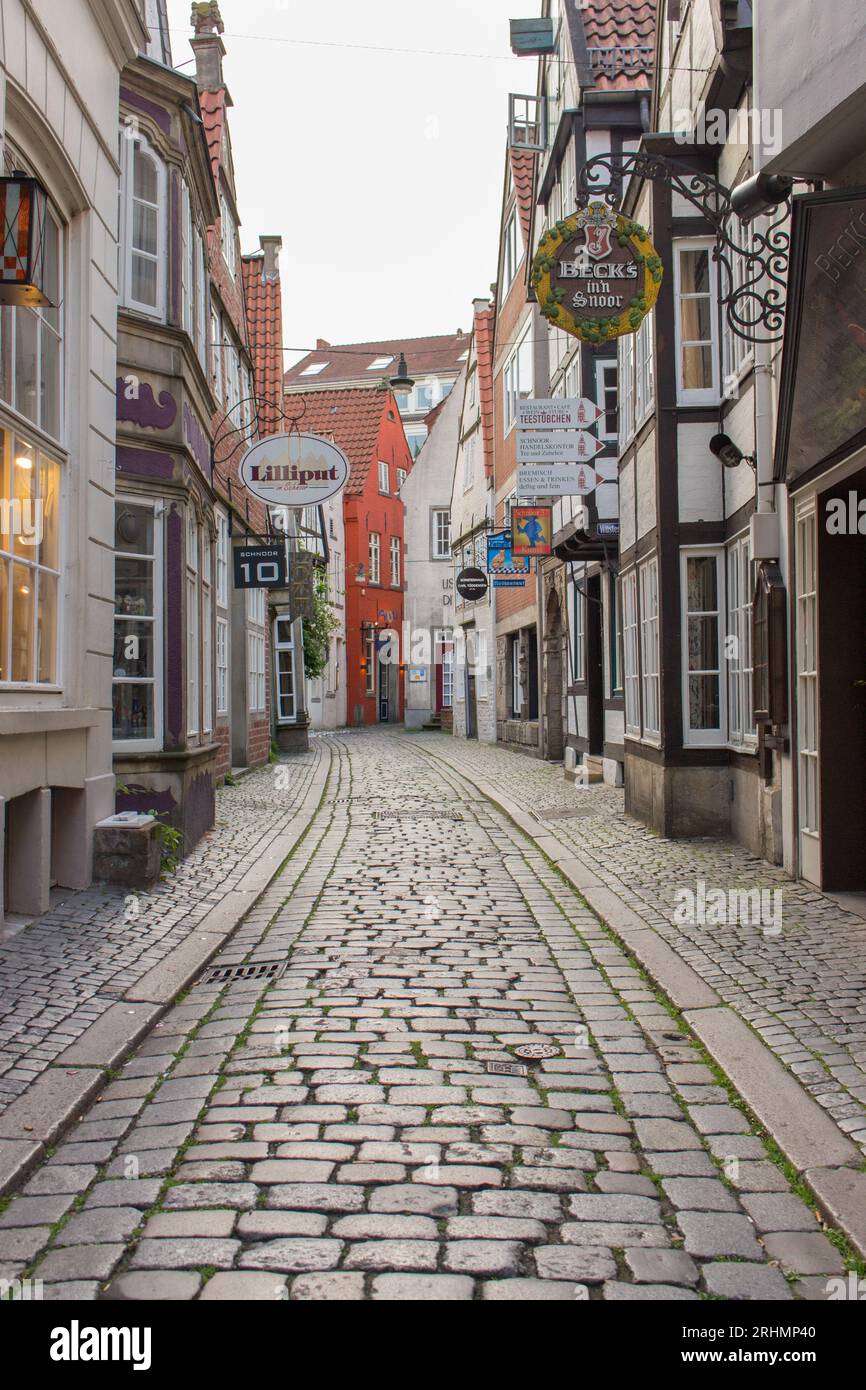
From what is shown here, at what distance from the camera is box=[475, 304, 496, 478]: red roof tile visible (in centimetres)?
3125

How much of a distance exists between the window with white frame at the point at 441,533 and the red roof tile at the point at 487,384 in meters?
13.6

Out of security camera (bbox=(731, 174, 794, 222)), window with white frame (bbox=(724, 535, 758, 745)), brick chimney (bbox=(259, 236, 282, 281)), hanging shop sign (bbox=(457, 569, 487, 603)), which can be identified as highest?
brick chimney (bbox=(259, 236, 282, 281))

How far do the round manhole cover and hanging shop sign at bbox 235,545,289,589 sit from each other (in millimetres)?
15644

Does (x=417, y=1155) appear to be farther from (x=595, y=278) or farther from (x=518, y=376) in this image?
(x=518, y=376)

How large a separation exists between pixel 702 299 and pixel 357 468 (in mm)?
41258

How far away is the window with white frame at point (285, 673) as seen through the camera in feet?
98.8

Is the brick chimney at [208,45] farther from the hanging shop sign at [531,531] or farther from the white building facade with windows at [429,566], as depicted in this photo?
the white building facade with windows at [429,566]

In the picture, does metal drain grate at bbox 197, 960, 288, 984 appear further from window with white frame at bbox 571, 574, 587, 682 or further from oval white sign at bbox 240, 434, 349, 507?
window with white frame at bbox 571, 574, 587, 682

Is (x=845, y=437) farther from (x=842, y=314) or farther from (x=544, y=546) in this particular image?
(x=544, y=546)

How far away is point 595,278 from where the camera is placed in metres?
8.98

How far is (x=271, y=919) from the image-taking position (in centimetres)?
828

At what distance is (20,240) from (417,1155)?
439 cm

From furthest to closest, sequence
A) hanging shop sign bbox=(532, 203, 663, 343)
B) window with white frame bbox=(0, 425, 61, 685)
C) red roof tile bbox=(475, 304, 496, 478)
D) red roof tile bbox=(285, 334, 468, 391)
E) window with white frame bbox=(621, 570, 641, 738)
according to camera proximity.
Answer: red roof tile bbox=(285, 334, 468, 391)
red roof tile bbox=(475, 304, 496, 478)
window with white frame bbox=(621, 570, 641, 738)
hanging shop sign bbox=(532, 203, 663, 343)
window with white frame bbox=(0, 425, 61, 685)

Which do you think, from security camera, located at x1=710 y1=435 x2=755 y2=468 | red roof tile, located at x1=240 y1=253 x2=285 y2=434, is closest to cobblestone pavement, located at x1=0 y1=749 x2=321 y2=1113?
security camera, located at x1=710 y1=435 x2=755 y2=468
